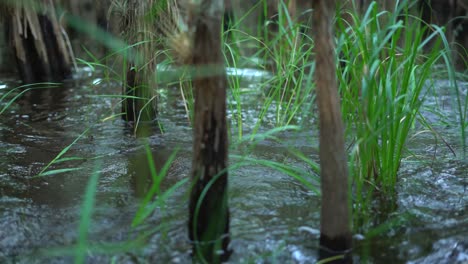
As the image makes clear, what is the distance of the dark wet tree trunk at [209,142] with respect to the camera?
1.61 m

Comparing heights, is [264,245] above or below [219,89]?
below

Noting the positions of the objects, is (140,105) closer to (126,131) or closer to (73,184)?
(126,131)

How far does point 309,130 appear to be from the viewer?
11.3ft

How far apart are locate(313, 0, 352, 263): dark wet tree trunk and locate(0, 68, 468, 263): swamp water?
9.0 inches

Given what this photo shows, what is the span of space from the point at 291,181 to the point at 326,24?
1.03 meters

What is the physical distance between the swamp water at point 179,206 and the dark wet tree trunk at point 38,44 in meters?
1.73

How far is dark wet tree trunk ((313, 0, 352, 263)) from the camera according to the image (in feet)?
5.27

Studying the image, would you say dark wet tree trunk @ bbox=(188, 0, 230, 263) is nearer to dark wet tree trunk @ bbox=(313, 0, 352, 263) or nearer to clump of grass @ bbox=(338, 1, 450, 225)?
dark wet tree trunk @ bbox=(313, 0, 352, 263)

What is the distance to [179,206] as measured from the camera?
2191mm

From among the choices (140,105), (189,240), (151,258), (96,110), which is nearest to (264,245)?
(189,240)

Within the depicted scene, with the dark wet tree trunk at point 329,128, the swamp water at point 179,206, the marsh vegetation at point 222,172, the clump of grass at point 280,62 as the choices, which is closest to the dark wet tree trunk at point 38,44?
the marsh vegetation at point 222,172

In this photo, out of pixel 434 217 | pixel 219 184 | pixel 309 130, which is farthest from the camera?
pixel 309 130

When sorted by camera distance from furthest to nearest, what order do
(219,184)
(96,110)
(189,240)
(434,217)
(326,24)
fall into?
1. (96,110)
2. (434,217)
3. (189,240)
4. (219,184)
5. (326,24)

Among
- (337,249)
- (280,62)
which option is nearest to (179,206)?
(337,249)
